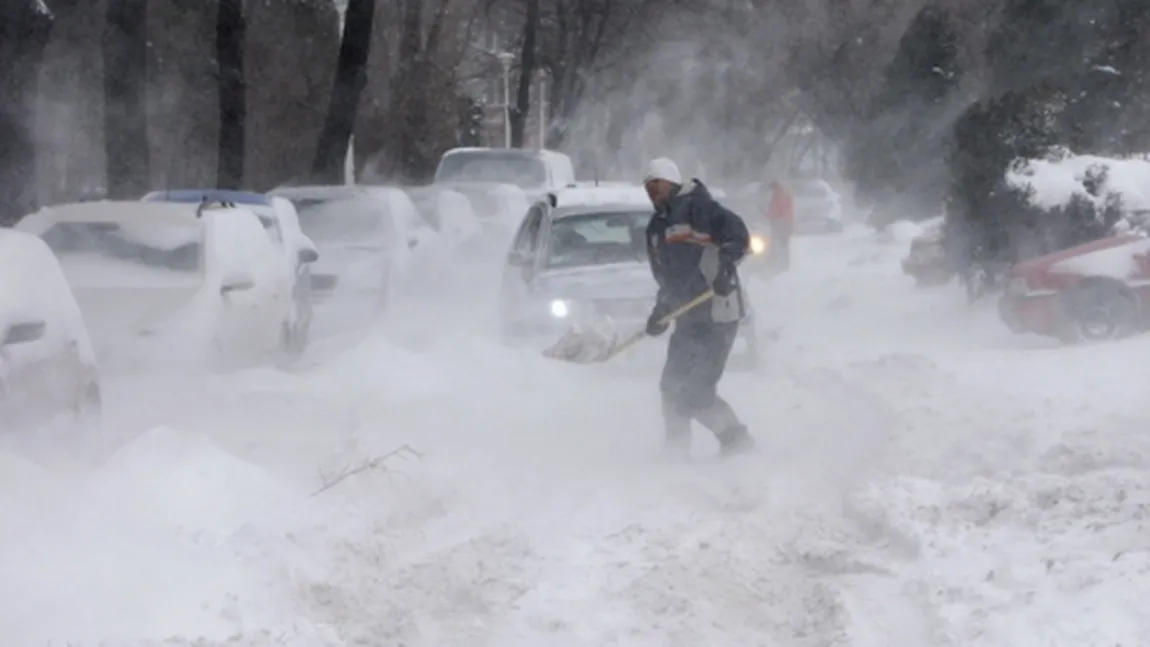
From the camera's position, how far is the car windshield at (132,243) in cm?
1239

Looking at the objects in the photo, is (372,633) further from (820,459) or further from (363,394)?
(363,394)

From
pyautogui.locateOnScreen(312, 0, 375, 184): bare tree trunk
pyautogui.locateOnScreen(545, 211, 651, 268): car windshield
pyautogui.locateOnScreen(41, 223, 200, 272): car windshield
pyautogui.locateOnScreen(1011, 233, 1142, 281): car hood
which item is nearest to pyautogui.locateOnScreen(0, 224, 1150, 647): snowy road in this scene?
pyautogui.locateOnScreen(41, 223, 200, 272): car windshield

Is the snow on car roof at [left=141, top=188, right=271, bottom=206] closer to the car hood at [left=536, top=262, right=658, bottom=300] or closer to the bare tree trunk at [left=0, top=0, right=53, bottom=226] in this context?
the bare tree trunk at [left=0, top=0, right=53, bottom=226]

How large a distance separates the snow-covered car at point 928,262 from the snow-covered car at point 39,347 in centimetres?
1345

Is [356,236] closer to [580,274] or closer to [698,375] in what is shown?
[580,274]

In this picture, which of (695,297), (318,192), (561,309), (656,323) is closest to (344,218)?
(318,192)

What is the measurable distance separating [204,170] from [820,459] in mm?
29421

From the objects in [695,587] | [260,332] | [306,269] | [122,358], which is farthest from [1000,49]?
[695,587]

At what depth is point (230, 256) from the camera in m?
12.9

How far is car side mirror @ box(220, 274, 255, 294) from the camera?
1252 cm

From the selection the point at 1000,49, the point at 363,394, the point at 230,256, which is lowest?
the point at 363,394

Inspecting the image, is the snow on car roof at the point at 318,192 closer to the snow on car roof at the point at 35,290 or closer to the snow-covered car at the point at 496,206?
the snow-covered car at the point at 496,206

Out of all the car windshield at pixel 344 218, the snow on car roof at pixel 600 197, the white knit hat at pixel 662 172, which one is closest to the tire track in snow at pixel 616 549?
the white knit hat at pixel 662 172

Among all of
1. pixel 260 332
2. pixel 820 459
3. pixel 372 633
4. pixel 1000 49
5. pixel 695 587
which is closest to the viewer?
Result: pixel 372 633
